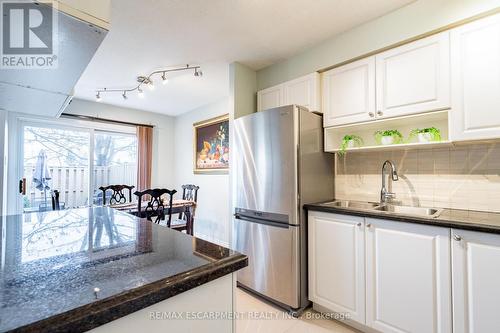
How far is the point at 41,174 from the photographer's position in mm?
3568

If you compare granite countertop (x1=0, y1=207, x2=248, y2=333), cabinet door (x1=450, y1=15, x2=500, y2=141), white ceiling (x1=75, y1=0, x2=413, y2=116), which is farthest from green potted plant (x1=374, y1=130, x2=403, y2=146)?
granite countertop (x1=0, y1=207, x2=248, y2=333)

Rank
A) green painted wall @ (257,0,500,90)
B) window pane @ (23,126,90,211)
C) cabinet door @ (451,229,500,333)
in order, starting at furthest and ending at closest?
window pane @ (23,126,90,211)
green painted wall @ (257,0,500,90)
cabinet door @ (451,229,500,333)

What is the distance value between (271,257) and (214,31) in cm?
210

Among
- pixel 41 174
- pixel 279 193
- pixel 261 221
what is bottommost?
pixel 261 221

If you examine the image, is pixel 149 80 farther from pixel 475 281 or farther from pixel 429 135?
pixel 475 281

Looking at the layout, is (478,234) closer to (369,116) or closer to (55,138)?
(369,116)

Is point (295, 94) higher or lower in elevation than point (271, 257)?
higher

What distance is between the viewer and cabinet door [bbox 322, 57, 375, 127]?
6.40 feet

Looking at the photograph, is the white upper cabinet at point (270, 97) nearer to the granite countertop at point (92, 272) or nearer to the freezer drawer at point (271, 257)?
the freezer drawer at point (271, 257)

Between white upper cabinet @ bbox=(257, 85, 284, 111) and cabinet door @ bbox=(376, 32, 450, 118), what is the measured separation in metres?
0.96

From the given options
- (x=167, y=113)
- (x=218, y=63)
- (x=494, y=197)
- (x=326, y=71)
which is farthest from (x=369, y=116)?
(x=167, y=113)

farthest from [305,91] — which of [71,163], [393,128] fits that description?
[71,163]

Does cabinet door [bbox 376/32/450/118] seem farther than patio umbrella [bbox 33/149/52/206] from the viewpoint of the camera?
No

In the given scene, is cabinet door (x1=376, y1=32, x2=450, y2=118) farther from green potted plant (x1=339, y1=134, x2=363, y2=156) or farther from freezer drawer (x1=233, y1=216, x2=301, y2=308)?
freezer drawer (x1=233, y1=216, x2=301, y2=308)
